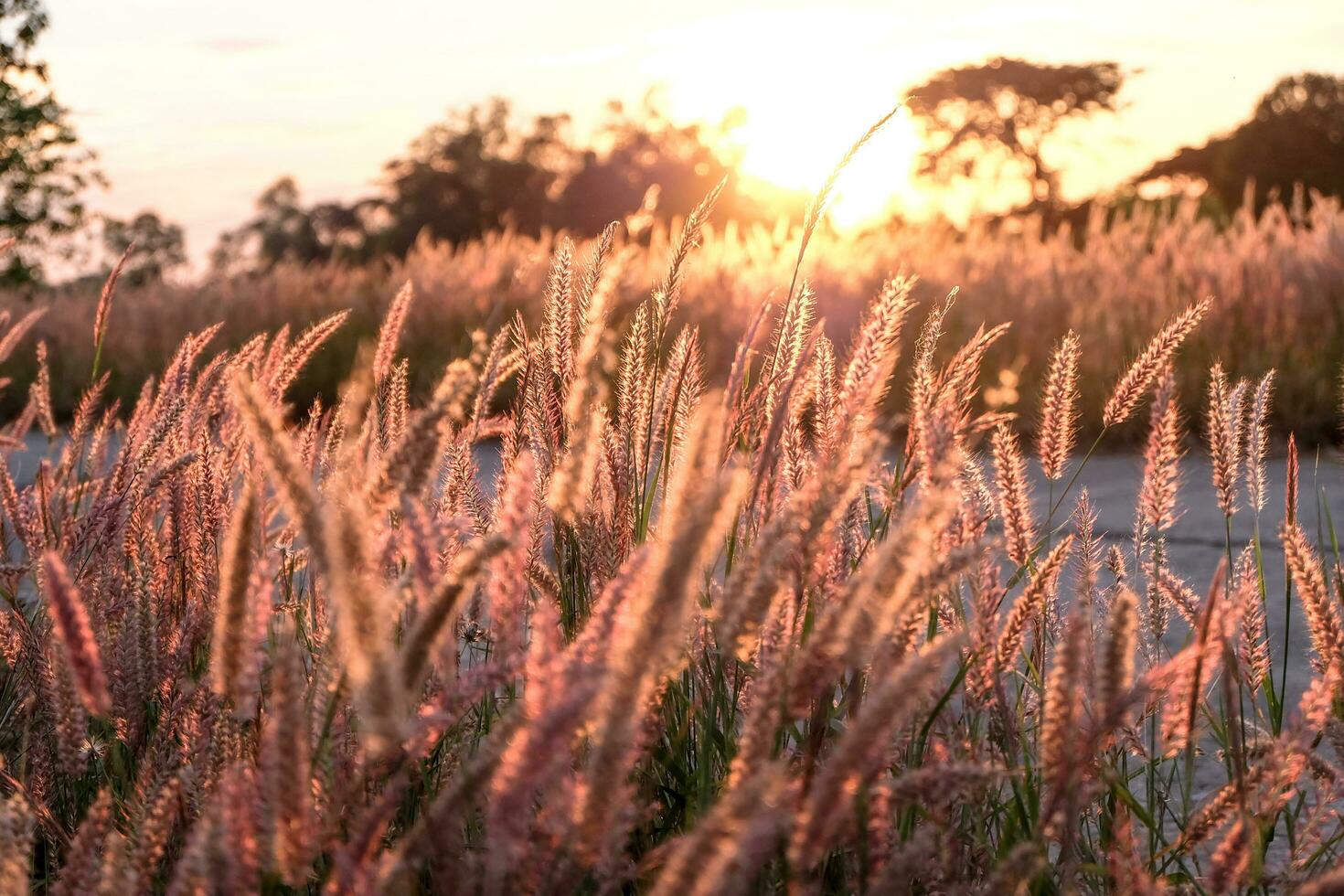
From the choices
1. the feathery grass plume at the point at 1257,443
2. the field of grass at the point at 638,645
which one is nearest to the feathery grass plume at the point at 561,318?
the field of grass at the point at 638,645

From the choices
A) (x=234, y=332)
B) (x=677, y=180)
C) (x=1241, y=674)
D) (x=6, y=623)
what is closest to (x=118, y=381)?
(x=234, y=332)

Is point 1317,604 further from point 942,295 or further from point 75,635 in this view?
point 942,295

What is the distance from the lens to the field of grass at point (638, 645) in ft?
2.48

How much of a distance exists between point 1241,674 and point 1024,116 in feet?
150

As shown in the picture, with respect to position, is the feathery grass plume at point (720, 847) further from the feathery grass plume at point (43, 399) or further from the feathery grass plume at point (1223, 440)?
the feathery grass plume at point (43, 399)

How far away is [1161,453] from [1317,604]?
0.24 meters

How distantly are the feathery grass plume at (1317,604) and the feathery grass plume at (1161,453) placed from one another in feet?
0.47

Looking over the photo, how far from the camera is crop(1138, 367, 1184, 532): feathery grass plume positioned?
131 centimetres

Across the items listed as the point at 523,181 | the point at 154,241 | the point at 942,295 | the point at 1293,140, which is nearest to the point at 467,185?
the point at 523,181

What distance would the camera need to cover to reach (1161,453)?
1.36 metres

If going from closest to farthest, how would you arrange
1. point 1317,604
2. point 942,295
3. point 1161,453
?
point 1317,604 < point 1161,453 < point 942,295

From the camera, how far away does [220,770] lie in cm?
125

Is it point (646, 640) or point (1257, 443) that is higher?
point (646, 640)

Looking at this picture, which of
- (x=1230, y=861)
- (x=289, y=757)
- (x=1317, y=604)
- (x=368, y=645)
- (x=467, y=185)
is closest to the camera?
(x=368, y=645)
